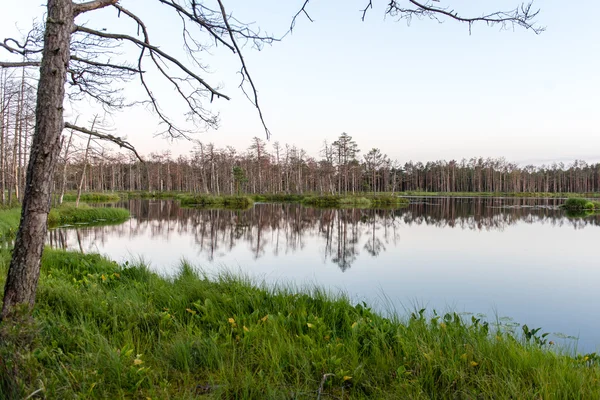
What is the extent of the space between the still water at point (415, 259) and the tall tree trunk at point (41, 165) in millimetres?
3943

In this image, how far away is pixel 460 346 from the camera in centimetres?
324

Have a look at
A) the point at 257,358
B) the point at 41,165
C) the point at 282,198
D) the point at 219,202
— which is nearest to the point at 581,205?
the point at 282,198

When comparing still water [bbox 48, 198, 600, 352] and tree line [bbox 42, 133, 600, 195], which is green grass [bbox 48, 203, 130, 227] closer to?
still water [bbox 48, 198, 600, 352]

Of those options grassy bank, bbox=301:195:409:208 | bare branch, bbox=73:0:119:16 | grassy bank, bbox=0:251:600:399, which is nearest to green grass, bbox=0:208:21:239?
grassy bank, bbox=0:251:600:399

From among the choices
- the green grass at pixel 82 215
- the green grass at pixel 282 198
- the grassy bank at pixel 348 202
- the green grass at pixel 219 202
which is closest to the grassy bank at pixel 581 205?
the grassy bank at pixel 348 202

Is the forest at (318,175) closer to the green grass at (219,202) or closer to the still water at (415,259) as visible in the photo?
the green grass at (219,202)

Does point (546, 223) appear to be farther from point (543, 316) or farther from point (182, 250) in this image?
point (182, 250)

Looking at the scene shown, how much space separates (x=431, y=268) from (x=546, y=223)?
17.1 m

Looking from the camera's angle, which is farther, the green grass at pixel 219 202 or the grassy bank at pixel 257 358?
the green grass at pixel 219 202

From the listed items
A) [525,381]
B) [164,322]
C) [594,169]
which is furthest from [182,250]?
[594,169]

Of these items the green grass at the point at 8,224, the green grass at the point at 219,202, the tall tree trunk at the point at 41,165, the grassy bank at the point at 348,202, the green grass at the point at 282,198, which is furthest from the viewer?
the green grass at the point at 282,198

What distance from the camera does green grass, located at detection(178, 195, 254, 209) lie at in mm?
40484

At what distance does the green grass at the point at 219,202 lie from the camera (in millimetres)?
40484

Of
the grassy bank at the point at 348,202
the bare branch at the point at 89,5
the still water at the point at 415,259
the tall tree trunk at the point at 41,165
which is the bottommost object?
the still water at the point at 415,259
